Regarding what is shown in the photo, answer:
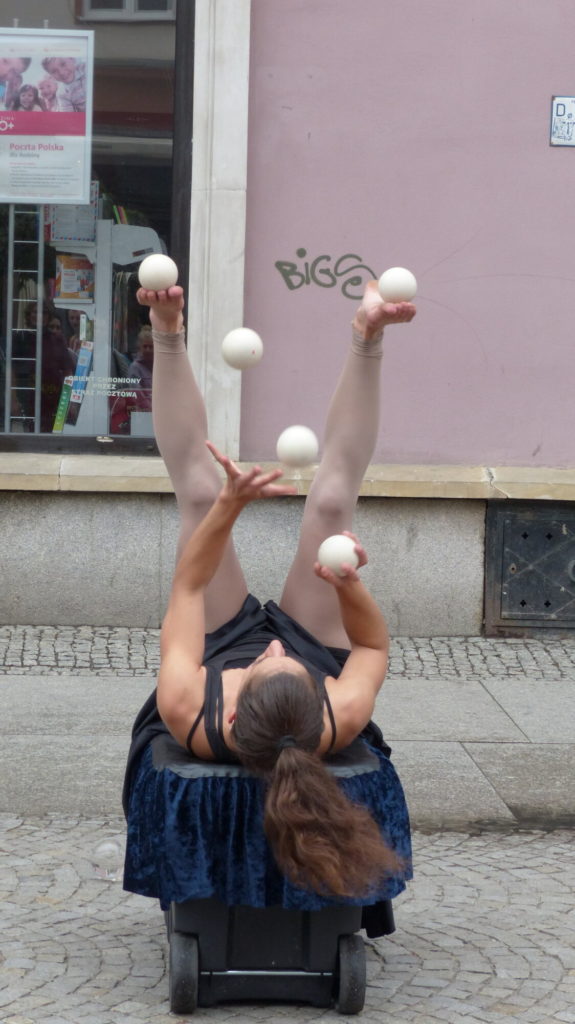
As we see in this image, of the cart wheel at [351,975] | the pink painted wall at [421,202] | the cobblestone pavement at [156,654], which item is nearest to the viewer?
the cart wheel at [351,975]

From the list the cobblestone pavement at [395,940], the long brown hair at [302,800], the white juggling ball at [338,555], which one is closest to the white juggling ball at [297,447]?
the white juggling ball at [338,555]

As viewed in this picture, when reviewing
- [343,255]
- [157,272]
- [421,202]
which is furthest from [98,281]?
[157,272]

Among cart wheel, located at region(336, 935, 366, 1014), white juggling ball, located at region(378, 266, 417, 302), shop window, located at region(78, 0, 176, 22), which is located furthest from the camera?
shop window, located at region(78, 0, 176, 22)

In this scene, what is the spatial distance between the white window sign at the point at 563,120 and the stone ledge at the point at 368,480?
184 centimetres

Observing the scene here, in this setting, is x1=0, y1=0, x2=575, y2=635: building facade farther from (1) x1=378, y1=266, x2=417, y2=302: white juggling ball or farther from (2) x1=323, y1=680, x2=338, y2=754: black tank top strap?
(2) x1=323, y1=680, x2=338, y2=754: black tank top strap

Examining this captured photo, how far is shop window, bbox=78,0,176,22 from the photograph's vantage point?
25.0ft

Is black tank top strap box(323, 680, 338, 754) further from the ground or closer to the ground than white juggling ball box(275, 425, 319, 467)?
closer to the ground

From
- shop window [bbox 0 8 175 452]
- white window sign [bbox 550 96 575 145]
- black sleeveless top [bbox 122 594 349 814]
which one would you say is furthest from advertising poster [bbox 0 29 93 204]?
black sleeveless top [bbox 122 594 349 814]

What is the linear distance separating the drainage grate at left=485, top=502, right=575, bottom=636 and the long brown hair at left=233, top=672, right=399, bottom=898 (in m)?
4.44

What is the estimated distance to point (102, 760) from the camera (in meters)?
5.41

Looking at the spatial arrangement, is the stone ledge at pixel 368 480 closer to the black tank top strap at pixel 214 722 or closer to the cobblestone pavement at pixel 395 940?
the cobblestone pavement at pixel 395 940

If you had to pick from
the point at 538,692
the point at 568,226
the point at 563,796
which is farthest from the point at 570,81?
the point at 563,796

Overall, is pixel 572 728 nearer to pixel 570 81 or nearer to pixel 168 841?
pixel 168 841

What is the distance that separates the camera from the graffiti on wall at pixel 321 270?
7.59 meters
